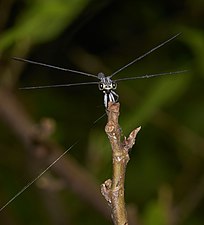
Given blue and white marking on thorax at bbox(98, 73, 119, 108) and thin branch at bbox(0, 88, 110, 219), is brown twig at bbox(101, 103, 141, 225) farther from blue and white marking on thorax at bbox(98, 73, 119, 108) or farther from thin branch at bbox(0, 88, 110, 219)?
thin branch at bbox(0, 88, 110, 219)

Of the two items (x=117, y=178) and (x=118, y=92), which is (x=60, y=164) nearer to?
(x=118, y=92)

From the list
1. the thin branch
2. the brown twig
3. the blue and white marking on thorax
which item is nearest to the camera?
the brown twig

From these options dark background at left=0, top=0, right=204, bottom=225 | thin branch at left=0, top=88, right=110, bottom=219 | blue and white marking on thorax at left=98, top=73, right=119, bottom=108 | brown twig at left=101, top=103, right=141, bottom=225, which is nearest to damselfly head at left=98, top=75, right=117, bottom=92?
blue and white marking on thorax at left=98, top=73, right=119, bottom=108

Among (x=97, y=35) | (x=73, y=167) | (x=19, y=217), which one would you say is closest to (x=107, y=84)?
(x=73, y=167)

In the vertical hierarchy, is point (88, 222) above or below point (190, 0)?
below

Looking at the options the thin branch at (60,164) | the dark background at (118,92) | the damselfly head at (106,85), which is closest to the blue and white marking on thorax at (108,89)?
the damselfly head at (106,85)

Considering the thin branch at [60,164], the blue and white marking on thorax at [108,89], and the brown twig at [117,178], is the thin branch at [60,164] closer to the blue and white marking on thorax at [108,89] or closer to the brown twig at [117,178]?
the blue and white marking on thorax at [108,89]

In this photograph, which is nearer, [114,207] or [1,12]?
[114,207]

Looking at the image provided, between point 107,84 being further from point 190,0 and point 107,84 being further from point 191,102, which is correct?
point 191,102

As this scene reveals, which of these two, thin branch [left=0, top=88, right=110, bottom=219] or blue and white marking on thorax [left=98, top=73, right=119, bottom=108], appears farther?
thin branch [left=0, top=88, right=110, bottom=219]
